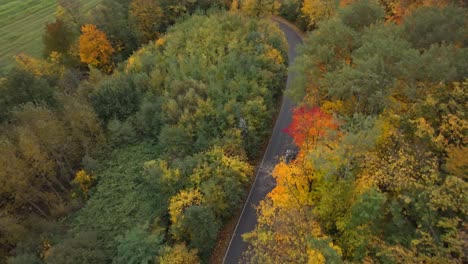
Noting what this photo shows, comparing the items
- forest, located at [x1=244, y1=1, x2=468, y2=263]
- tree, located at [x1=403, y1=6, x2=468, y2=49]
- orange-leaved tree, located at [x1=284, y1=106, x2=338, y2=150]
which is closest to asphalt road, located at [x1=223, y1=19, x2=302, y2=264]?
forest, located at [x1=244, y1=1, x2=468, y2=263]

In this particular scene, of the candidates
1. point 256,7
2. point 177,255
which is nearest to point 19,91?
point 177,255

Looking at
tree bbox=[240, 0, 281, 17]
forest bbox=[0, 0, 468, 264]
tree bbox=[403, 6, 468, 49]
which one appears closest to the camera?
forest bbox=[0, 0, 468, 264]

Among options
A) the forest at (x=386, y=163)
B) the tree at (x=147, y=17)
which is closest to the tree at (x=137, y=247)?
the forest at (x=386, y=163)

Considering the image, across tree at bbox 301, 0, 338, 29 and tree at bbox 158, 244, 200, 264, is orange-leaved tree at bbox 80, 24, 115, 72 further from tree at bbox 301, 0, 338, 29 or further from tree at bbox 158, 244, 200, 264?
tree at bbox 158, 244, 200, 264

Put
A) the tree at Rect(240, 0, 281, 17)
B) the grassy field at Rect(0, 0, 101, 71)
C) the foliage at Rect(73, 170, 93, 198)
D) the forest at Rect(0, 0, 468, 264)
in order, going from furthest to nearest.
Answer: the grassy field at Rect(0, 0, 101, 71), the tree at Rect(240, 0, 281, 17), the foliage at Rect(73, 170, 93, 198), the forest at Rect(0, 0, 468, 264)

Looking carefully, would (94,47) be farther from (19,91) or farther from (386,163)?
(386,163)
